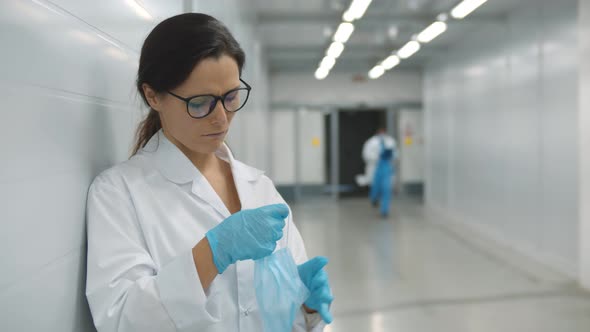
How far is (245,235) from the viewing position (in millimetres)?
1055

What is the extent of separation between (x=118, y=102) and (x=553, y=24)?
5437 millimetres

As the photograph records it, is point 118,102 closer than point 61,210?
No

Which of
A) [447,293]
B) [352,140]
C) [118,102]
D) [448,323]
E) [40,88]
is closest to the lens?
[40,88]

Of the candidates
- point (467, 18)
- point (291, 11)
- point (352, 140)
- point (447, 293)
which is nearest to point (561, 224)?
point (447, 293)

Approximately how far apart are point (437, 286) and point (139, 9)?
4059 millimetres

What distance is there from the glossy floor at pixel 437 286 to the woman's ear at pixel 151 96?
2835 millimetres

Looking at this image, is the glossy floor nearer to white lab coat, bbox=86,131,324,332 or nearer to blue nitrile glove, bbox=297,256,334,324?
blue nitrile glove, bbox=297,256,334,324

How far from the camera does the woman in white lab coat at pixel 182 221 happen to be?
1.00 metres

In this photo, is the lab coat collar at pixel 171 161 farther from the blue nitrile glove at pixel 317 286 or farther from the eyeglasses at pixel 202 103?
the blue nitrile glove at pixel 317 286

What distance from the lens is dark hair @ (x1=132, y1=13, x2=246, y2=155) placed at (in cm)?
113

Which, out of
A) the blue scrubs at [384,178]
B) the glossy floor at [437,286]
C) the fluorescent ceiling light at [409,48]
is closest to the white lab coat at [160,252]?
the glossy floor at [437,286]

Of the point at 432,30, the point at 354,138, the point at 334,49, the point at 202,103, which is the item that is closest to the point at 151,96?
the point at 202,103

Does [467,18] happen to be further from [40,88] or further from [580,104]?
[40,88]

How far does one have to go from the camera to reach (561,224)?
5.25 m
